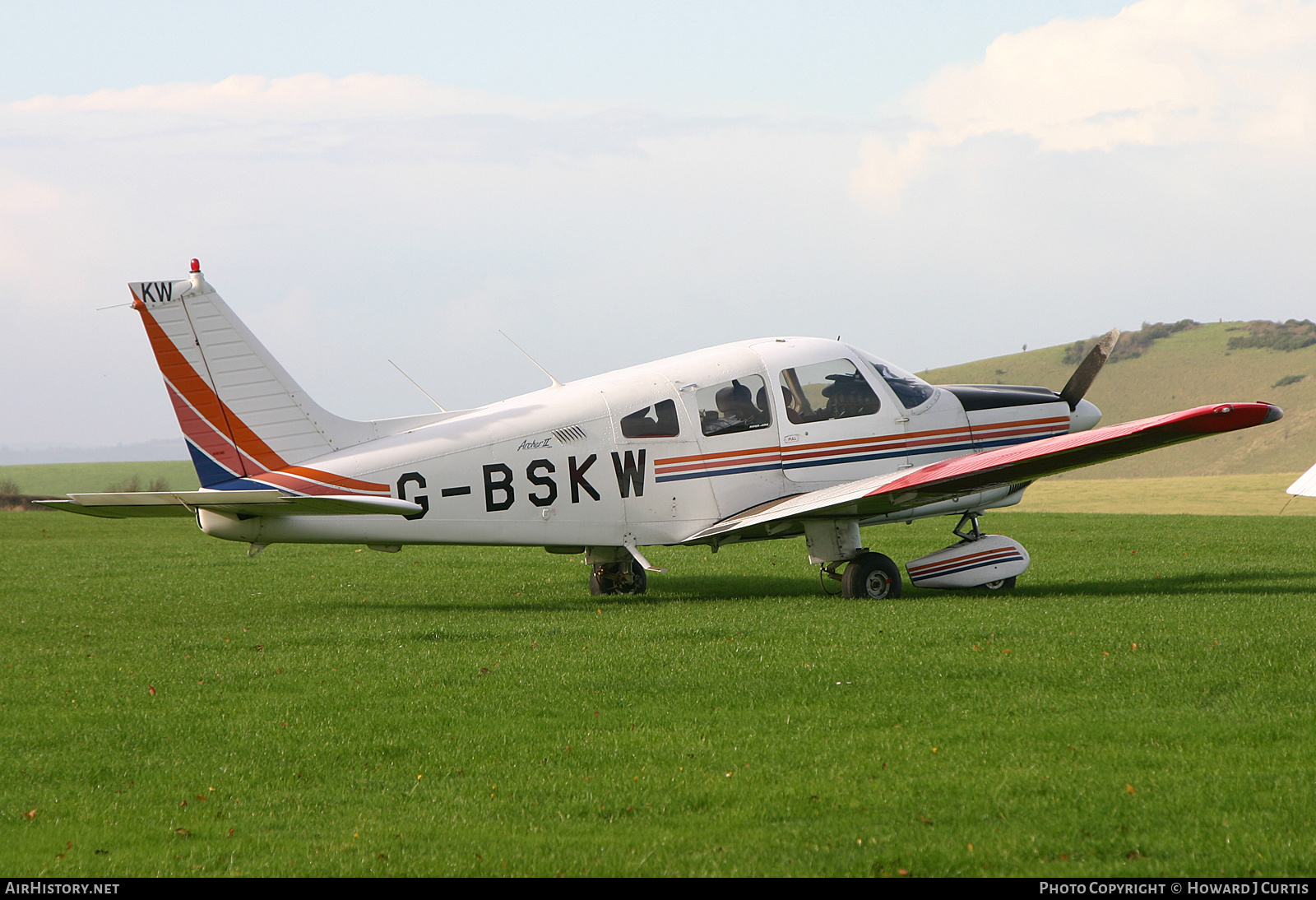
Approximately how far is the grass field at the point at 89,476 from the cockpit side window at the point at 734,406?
82713 mm

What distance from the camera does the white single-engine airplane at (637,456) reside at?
477 inches

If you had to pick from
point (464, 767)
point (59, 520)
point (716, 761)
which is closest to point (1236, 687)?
point (716, 761)

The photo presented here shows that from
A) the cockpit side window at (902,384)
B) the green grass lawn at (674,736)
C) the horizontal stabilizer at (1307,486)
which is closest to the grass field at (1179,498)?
the cockpit side window at (902,384)

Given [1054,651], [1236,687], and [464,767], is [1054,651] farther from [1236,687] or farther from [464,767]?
[464,767]

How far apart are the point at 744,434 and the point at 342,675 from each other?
19.9 feet

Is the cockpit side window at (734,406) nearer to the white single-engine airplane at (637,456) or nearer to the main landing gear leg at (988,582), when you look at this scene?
the white single-engine airplane at (637,456)

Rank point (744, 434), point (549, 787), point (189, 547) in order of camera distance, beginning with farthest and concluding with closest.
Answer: point (189, 547) < point (744, 434) < point (549, 787)

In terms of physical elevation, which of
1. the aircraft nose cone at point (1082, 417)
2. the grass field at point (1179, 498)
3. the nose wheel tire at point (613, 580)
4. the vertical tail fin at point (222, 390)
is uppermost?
the vertical tail fin at point (222, 390)

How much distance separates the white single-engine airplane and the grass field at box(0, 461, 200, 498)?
268ft

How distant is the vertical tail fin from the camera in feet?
39.4

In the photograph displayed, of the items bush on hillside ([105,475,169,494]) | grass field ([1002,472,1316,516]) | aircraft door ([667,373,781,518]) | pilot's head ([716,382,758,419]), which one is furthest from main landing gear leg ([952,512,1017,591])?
bush on hillside ([105,475,169,494])

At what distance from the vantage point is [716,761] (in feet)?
21.1

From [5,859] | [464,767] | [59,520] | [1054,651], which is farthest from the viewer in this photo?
[59,520]

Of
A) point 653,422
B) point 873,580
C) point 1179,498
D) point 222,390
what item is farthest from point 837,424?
point 1179,498
